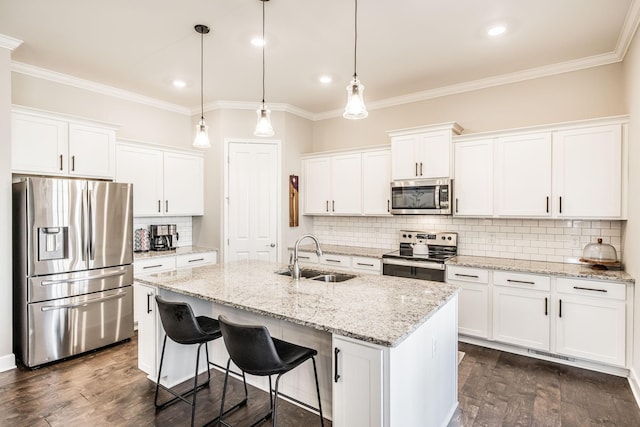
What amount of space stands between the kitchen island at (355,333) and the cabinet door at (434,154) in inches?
70.1

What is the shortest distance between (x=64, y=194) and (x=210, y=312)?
70.7 inches

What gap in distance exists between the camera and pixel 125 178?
4.21m

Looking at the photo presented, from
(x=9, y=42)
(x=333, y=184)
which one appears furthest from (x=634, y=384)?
(x=9, y=42)

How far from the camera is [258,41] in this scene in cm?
315

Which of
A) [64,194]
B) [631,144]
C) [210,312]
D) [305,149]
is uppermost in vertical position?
[305,149]

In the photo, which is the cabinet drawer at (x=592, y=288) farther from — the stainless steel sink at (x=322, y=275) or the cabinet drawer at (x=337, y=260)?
the cabinet drawer at (x=337, y=260)

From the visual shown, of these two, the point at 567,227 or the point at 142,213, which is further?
the point at 142,213

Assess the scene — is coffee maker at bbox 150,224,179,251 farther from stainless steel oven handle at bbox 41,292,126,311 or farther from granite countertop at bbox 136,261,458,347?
granite countertop at bbox 136,261,458,347

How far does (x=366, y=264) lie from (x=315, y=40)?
2604 millimetres

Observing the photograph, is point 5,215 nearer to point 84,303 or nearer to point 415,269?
point 84,303

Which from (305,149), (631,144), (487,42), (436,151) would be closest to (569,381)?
(631,144)

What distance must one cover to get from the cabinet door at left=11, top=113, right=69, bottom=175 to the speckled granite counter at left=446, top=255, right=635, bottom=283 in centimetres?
414

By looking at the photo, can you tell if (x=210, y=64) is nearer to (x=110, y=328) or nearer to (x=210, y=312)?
(x=210, y=312)

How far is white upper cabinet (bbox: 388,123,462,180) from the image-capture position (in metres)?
3.95
